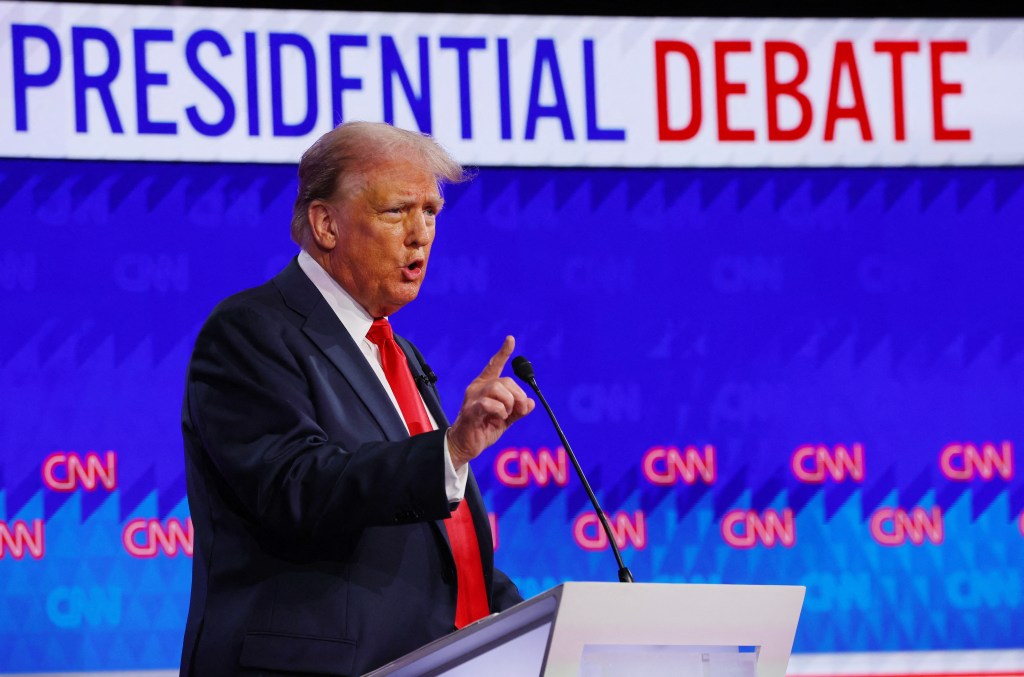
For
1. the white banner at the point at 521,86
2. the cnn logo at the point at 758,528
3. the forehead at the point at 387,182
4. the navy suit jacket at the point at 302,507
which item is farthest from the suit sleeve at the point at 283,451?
the cnn logo at the point at 758,528

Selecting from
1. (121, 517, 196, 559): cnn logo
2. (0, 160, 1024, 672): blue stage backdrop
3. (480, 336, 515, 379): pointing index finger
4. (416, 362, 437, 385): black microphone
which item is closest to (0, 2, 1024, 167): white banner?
(0, 160, 1024, 672): blue stage backdrop

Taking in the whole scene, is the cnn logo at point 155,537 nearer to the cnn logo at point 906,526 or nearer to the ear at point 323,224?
the ear at point 323,224

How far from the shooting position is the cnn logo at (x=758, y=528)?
330cm

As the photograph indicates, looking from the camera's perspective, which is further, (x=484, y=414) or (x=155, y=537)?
(x=155, y=537)

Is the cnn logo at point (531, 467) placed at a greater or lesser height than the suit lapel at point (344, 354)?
greater

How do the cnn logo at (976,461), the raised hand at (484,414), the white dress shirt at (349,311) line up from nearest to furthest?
the raised hand at (484,414), the white dress shirt at (349,311), the cnn logo at (976,461)

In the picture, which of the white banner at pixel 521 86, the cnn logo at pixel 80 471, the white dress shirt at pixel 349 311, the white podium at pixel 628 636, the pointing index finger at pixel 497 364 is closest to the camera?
the white podium at pixel 628 636

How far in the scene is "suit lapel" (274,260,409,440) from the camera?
75.2 inches

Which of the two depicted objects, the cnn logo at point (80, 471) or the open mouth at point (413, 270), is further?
the cnn logo at point (80, 471)

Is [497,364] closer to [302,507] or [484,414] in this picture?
[484,414]

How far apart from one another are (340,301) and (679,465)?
1.44m

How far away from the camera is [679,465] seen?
3318 mm

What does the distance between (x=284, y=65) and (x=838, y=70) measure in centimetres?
133

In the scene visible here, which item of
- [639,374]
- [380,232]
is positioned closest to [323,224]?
[380,232]
